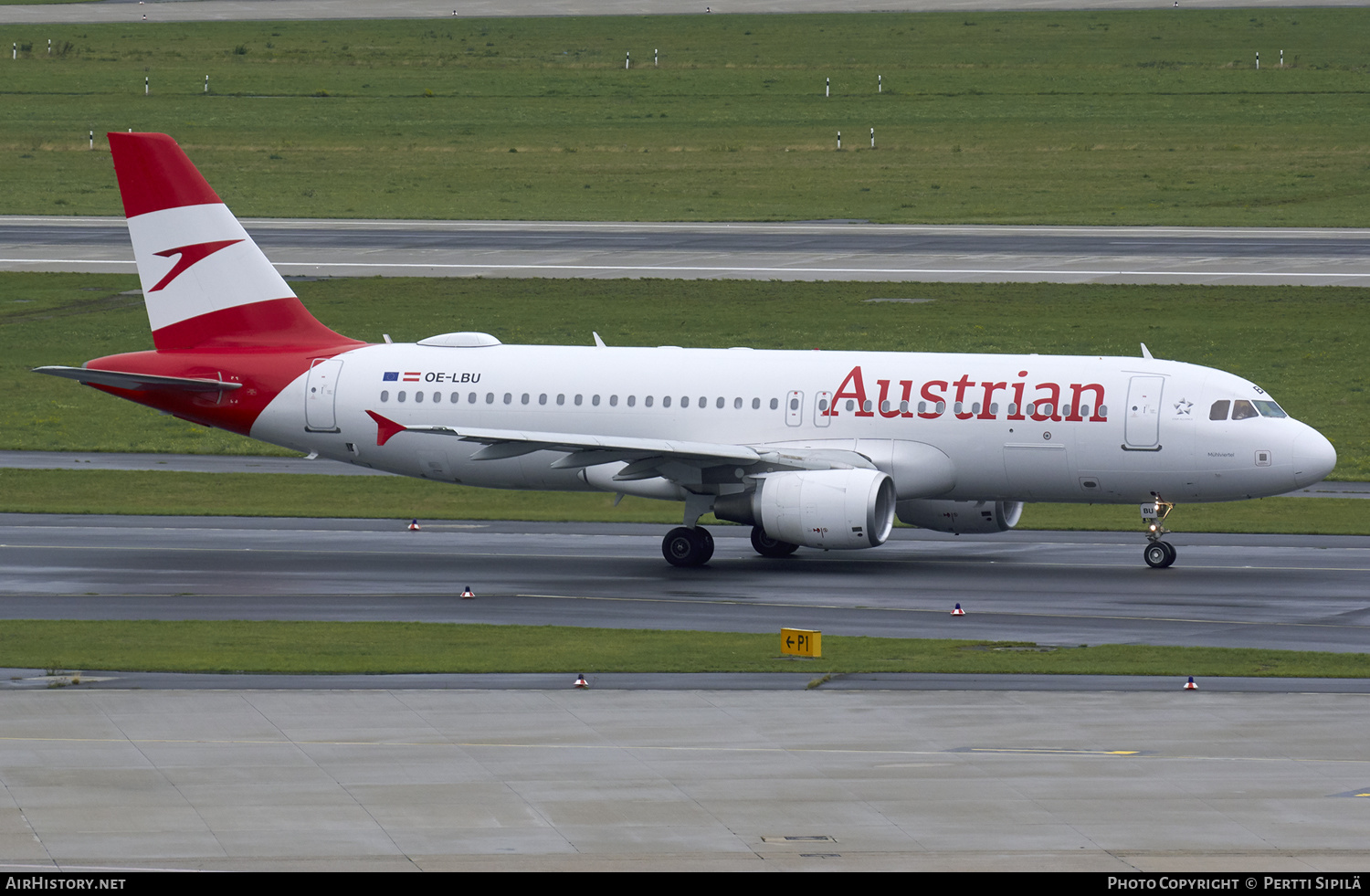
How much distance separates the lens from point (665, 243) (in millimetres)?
84438

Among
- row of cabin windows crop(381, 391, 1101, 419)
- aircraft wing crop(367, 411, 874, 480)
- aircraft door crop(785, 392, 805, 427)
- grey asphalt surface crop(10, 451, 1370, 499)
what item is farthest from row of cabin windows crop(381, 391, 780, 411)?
grey asphalt surface crop(10, 451, 1370, 499)

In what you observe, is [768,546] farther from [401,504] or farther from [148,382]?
[148,382]

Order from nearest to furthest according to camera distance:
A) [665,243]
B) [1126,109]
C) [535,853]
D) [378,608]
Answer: [535,853], [378,608], [665,243], [1126,109]

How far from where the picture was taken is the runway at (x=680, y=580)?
3394 centimetres

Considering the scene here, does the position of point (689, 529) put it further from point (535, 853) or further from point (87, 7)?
point (87, 7)

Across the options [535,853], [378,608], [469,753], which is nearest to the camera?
[535,853]

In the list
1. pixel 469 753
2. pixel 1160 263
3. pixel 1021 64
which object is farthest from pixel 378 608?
pixel 1021 64

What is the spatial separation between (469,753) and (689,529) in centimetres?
1613

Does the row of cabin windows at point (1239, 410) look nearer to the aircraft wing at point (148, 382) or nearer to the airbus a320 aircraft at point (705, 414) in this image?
the airbus a320 aircraft at point (705, 414)

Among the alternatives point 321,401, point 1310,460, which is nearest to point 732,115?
point 321,401

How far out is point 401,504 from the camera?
4838 cm

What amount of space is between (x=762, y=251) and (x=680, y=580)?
147 feet

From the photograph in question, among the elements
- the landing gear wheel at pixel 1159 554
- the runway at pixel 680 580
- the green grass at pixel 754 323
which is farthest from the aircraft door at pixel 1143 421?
the green grass at pixel 754 323

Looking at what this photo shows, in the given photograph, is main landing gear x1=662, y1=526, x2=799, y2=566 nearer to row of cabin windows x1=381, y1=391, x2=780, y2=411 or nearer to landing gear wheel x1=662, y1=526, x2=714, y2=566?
landing gear wheel x1=662, y1=526, x2=714, y2=566
